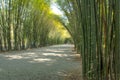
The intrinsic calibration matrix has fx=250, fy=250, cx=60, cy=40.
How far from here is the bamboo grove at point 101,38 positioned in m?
4.03

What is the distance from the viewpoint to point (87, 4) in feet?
13.8

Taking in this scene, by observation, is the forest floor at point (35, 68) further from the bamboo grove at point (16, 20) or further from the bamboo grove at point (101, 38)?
the bamboo grove at point (16, 20)

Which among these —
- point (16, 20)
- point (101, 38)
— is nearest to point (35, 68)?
point (101, 38)

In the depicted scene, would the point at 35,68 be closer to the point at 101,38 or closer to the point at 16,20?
the point at 101,38

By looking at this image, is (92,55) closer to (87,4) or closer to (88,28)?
(88,28)

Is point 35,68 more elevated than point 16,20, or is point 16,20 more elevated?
point 16,20

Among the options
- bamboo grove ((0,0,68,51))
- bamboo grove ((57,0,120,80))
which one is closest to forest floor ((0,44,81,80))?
bamboo grove ((57,0,120,80))

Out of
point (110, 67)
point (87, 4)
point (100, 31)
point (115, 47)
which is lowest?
point (110, 67)

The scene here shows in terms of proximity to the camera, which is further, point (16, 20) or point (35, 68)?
point (16, 20)

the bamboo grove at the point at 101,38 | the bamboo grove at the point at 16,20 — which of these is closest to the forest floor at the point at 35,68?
the bamboo grove at the point at 101,38

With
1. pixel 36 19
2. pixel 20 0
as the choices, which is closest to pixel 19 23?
pixel 20 0

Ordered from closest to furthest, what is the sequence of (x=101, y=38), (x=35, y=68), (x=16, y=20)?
(x=101, y=38) < (x=35, y=68) < (x=16, y=20)

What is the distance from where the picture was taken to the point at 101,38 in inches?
165

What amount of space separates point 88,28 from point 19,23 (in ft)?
57.7
